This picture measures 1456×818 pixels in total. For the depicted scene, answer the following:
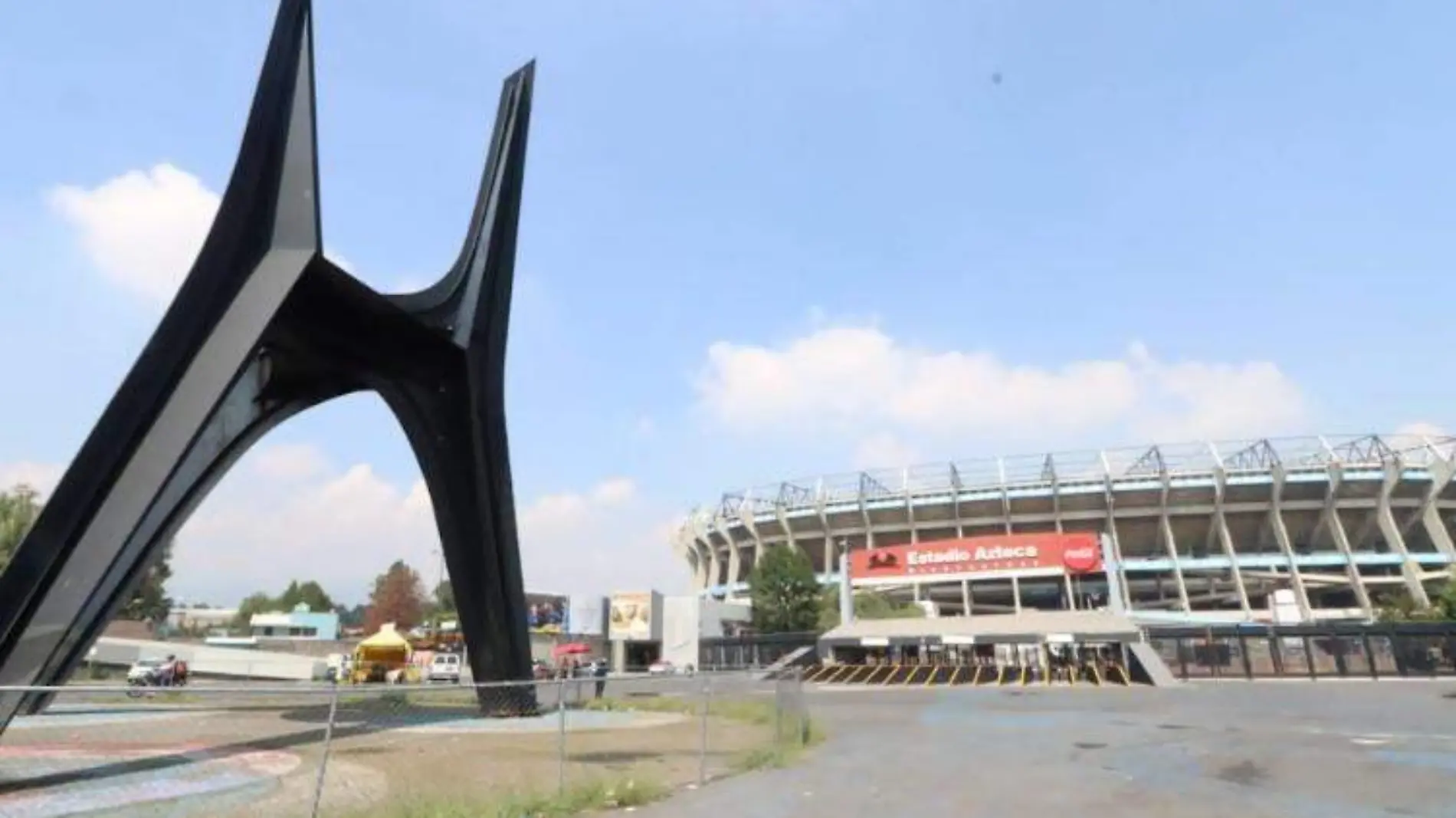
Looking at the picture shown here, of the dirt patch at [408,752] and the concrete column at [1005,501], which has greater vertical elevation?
the concrete column at [1005,501]

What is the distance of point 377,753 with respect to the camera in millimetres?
14047

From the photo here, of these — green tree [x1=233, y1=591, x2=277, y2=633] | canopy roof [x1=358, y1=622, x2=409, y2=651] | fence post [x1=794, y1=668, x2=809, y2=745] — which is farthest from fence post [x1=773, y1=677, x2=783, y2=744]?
green tree [x1=233, y1=591, x2=277, y2=633]

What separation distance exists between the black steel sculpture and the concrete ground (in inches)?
380

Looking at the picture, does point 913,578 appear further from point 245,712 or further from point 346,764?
point 346,764

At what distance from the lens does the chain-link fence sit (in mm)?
8984

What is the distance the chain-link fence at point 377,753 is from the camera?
8984 millimetres

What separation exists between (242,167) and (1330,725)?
964 inches

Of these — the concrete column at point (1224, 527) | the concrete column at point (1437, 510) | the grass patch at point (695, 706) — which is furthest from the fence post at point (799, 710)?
the concrete column at point (1437, 510)

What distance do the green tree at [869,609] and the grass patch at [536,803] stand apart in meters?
57.3

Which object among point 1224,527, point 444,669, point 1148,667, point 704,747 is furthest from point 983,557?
point 704,747

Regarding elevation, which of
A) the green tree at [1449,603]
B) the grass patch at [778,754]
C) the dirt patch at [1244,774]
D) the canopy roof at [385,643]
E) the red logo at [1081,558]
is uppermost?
the red logo at [1081,558]

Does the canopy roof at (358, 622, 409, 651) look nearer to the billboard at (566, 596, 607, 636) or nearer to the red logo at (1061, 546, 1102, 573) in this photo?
the billboard at (566, 596, 607, 636)

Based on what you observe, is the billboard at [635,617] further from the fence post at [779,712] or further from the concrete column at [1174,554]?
the fence post at [779,712]

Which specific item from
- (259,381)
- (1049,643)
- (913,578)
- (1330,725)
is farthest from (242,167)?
(913,578)
